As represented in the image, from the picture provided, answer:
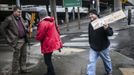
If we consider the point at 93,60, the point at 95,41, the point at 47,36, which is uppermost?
the point at 47,36

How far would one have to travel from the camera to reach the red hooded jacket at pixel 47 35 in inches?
396

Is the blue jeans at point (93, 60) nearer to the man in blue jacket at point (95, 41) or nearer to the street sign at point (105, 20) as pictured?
the man in blue jacket at point (95, 41)

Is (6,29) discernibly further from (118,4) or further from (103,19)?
(118,4)

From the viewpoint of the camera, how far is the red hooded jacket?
10047mm

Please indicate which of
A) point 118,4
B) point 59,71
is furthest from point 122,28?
point 59,71

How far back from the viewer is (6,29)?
10.7 m

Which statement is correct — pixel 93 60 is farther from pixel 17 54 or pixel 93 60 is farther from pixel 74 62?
pixel 74 62

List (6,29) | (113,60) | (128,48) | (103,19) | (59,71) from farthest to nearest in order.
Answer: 1. (128,48)
2. (113,60)
3. (59,71)
4. (6,29)
5. (103,19)

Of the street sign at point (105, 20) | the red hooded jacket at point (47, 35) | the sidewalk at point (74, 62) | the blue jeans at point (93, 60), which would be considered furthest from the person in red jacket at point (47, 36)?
the sidewalk at point (74, 62)

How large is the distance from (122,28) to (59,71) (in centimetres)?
1677

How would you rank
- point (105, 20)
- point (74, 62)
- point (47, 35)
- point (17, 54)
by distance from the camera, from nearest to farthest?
point (105, 20)
point (47, 35)
point (17, 54)
point (74, 62)

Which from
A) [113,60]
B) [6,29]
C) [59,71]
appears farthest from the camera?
[113,60]

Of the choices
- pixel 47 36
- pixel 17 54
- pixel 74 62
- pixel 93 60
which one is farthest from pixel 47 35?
pixel 74 62

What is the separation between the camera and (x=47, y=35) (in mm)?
10109
